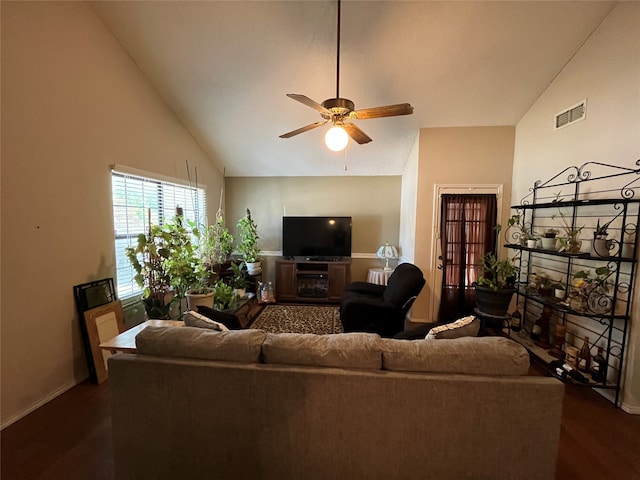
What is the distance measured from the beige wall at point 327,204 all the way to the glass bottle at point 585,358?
9.87 feet

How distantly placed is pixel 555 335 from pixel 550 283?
0.53 m

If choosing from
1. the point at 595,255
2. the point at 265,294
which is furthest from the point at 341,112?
the point at 265,294

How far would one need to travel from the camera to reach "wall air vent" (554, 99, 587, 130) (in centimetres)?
249

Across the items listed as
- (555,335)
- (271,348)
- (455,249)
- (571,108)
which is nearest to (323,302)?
(455,249)

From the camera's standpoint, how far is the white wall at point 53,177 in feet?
6.34

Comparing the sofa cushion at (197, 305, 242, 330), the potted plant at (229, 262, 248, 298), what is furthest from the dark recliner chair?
the potted plant at (229, 262, 248, 298)

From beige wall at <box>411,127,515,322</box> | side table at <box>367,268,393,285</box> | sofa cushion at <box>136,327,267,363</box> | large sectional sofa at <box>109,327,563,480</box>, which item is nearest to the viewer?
large sectional sofa at <box>109,327,563,480</box>

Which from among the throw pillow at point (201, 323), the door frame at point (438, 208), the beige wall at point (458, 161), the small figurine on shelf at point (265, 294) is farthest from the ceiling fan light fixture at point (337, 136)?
the small figurine on shelf at point (265, 294)

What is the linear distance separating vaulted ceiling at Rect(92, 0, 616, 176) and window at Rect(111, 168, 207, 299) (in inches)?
43.0

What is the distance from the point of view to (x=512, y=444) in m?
1.27

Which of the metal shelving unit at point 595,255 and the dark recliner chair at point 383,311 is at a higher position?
the metal shelving unit at point 595,255

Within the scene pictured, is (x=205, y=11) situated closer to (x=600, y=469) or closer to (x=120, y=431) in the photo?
(x=120, y=431)

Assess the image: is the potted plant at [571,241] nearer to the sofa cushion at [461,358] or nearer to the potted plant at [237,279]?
the sofa cushion at [461,358]

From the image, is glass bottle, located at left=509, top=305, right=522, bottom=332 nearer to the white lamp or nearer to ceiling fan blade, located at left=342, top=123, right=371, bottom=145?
the white lamp
